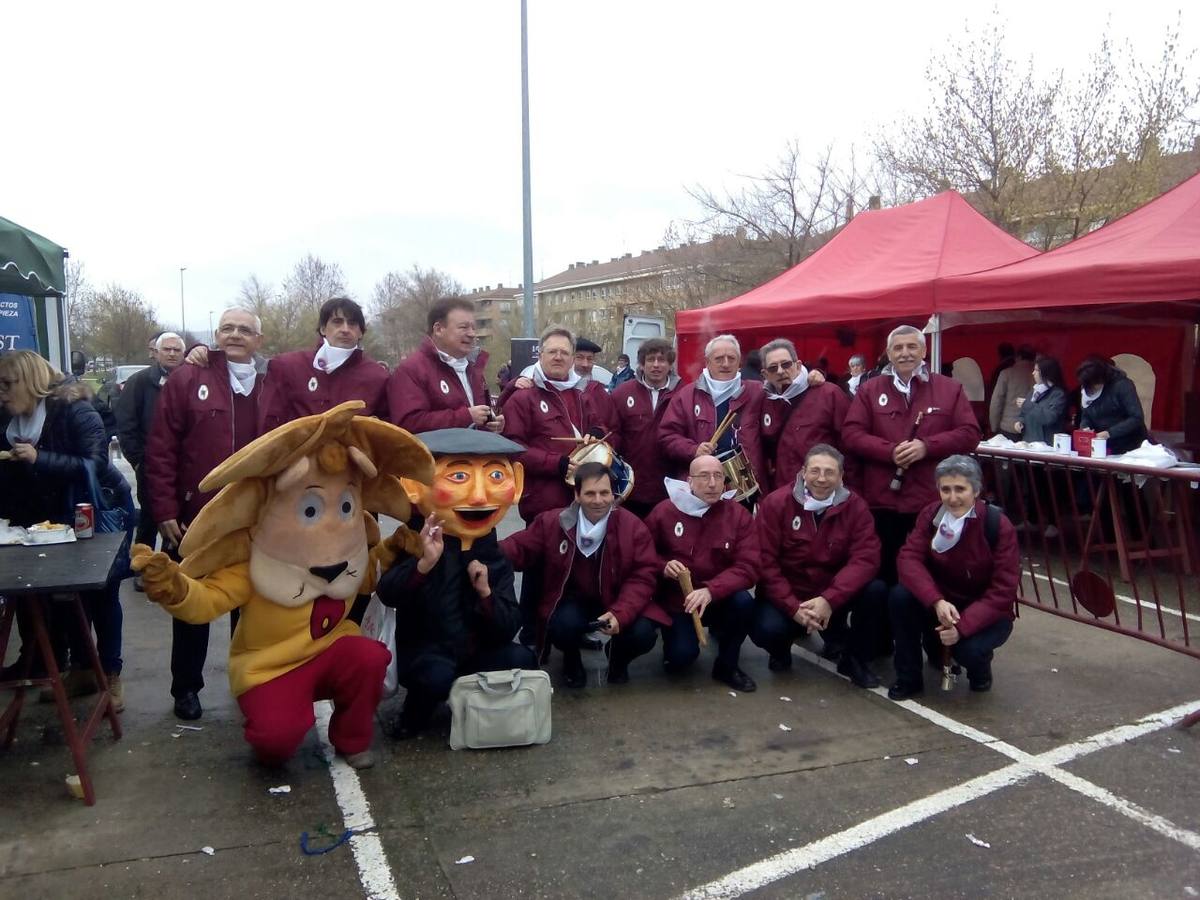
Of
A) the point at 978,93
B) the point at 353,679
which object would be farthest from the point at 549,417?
the point at 978,93

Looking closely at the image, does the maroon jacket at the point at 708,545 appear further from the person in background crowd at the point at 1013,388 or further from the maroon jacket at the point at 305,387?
the person in background crowd at the point at 1013,388

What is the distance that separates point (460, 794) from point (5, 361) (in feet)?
8.58

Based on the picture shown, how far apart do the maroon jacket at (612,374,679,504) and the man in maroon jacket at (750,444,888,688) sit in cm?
88

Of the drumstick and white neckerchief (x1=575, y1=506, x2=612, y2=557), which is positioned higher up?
white neckerchief (x1=575, y1=506, x2=612, y2=557)

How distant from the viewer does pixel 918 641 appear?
14.1 feet

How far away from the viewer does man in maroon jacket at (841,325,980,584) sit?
4.73 m

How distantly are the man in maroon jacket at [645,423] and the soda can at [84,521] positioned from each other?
8.96 ft

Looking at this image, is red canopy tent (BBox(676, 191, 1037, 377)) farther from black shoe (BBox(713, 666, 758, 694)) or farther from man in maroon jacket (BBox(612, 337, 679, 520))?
black shoe (BBox(713, 666, 758, 694))

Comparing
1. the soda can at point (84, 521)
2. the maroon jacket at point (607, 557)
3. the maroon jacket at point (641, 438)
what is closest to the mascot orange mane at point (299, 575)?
the soda can at point (84, 521)

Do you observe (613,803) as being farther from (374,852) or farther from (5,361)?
(5,361)

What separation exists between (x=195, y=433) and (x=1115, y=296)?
6.03 meters

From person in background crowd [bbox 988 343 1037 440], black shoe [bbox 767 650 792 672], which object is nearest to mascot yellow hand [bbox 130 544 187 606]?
black shoe [bbox 767 650 792 672]

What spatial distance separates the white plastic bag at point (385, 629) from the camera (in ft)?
12.2

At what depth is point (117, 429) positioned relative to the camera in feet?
19.6
